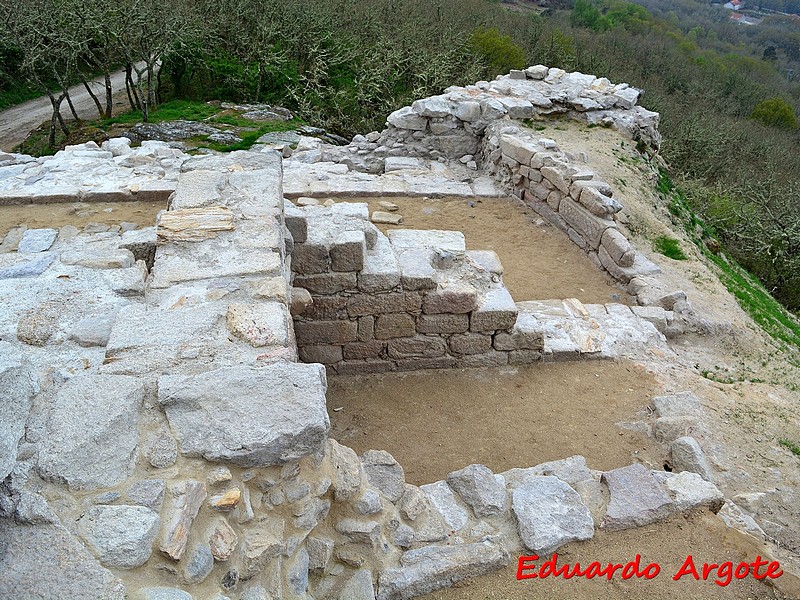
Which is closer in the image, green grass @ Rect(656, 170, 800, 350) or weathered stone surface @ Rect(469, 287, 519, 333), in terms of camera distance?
weathered stone surface @ Rect(469, 287, 519, 333)

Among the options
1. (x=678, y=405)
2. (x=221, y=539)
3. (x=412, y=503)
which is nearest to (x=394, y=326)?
(x=412, y=503)

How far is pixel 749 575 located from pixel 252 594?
272 cm

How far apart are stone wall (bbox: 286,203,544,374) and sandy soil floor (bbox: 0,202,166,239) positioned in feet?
9.54

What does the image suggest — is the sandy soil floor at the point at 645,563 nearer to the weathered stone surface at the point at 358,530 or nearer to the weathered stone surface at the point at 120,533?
the weathered stone surface at the point at 358,530

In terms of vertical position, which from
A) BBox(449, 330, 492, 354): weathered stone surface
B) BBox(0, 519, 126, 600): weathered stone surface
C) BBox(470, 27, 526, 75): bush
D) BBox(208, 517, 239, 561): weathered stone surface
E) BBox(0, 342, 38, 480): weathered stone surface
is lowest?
BBox(470, 27, 526, 75): bush

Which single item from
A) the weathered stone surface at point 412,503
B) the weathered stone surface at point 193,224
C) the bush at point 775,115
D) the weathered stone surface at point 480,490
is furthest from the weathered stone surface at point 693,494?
the bush at point 775,115

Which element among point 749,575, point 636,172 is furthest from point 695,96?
point 749,575

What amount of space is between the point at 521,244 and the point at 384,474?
530 centimetres

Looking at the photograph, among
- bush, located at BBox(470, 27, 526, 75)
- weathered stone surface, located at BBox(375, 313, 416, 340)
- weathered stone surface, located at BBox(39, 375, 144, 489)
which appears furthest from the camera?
bush, located at BBox(470, 27, 526, 75)

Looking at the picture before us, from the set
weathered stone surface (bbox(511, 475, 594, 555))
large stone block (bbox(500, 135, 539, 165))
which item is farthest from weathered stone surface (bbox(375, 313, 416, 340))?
large stone block (bbox(500, 135, 539, 165))

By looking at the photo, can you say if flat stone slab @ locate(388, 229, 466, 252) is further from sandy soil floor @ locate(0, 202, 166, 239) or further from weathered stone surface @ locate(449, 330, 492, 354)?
sandy soil floor @ locate(0, 202, 166, 239)

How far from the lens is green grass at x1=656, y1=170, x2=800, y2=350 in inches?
290

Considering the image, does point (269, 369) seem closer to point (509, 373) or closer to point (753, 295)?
point (509, 373)

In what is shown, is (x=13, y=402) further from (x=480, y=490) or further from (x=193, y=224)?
(x=480, y=490)
